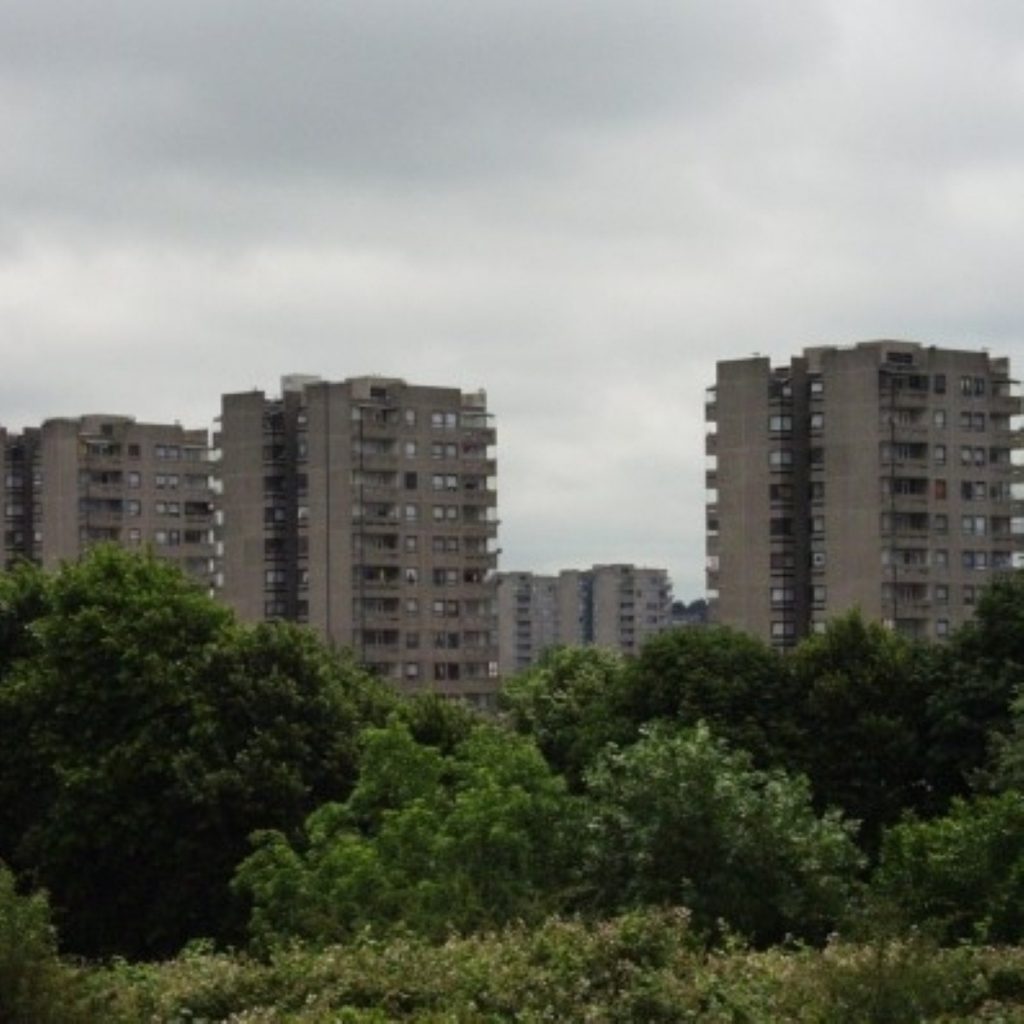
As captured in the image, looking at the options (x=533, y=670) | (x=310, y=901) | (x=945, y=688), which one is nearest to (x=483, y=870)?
(x=310, y=901)

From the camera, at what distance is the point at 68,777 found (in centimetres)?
5622

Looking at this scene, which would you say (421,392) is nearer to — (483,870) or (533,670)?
(533,670)

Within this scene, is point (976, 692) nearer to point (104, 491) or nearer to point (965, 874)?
point (965, 874)

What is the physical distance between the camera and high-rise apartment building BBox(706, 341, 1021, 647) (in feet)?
408

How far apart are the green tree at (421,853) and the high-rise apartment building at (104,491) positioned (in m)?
107

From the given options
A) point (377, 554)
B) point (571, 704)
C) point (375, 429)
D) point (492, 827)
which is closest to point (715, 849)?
point (492, 827)

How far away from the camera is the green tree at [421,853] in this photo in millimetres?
45750

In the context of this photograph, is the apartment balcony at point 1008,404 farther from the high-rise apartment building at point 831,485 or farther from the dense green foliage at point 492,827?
the dense green foliage at point 492,827

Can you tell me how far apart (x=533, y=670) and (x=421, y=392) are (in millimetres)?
63796

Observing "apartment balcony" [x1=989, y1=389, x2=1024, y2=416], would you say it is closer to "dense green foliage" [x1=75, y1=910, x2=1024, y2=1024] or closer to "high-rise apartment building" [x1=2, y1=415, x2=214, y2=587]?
"high-rise apartment building" [x1=2, y1=415, x2=214, y2=587]

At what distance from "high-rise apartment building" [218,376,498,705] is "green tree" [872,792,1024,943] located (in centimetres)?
9550

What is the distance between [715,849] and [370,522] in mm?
98209

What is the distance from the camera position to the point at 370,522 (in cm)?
14375

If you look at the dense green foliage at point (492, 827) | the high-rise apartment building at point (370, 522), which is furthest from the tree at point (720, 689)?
the high-rise apartment building at point (370, 522)
